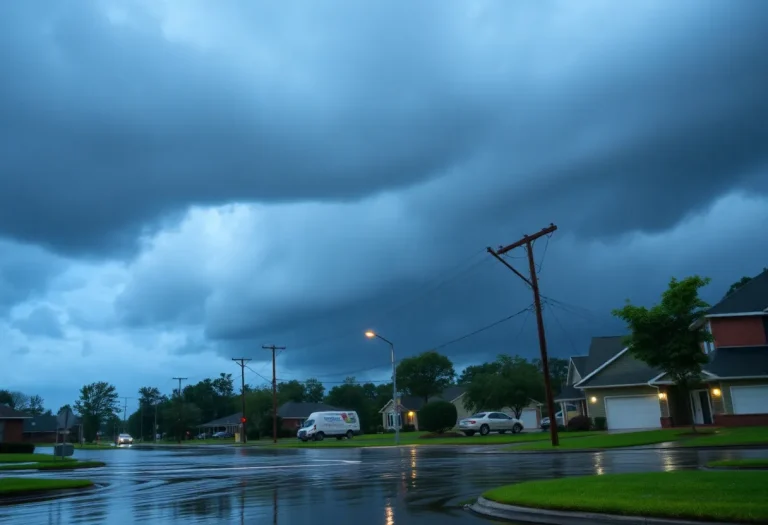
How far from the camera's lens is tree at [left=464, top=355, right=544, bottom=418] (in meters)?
67.8

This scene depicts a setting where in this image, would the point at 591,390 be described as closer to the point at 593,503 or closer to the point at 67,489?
the point at 67,489

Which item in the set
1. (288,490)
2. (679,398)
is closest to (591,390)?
(679,398)

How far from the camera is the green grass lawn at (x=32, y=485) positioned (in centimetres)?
2045

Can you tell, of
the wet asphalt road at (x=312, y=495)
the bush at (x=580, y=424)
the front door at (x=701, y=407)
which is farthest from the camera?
the bush at (x=580, y=424)

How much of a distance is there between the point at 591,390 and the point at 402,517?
→ 43.4m

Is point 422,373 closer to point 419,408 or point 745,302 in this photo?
point 419,408

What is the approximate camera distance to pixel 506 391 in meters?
67.6

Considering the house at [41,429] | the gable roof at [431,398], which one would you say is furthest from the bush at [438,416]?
the house at [41,429]

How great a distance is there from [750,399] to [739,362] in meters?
2.32

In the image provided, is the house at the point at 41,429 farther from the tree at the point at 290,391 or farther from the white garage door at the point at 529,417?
the white garage door at the point at 529,417

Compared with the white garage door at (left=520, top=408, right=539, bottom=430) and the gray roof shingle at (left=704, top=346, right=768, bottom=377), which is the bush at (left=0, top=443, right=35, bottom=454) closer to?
the white garage door at (left=520, top=408, right=539, bottom=430)

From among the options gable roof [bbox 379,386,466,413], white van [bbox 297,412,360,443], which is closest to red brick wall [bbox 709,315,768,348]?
white van [bbox 297,412,360,443]

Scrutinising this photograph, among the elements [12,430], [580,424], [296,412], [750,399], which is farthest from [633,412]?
[12,430]

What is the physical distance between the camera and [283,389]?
135 metres
